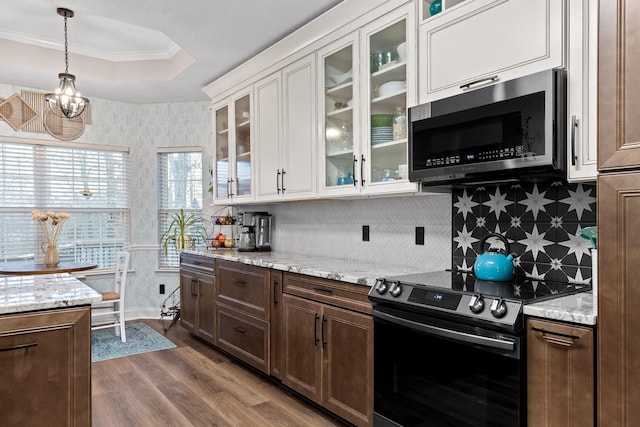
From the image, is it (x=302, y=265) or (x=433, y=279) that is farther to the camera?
(x=302, y=265)

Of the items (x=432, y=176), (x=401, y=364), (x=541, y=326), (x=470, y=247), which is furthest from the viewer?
(x=470, y=247)

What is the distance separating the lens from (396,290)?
6.71 ft

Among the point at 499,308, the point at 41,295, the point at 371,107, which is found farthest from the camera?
the point at 371,107

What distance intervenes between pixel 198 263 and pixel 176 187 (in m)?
1.47

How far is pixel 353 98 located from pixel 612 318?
1892 millimetres

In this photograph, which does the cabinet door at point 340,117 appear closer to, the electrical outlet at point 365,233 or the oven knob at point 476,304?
the electrical outlet at point 365,233

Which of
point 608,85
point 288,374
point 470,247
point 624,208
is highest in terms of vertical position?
point 608,85

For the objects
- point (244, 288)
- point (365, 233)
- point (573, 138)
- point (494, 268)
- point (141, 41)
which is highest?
point (141, 41)

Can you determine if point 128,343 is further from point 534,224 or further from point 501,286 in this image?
point 534,224

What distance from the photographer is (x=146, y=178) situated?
5.22m

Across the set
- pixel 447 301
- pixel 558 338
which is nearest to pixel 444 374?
pixel 447 301

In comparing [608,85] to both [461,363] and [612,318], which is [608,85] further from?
[461,363]

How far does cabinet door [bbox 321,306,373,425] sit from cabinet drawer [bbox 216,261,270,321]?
0.71 metres

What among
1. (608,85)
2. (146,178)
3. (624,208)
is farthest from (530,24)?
(146,178)
